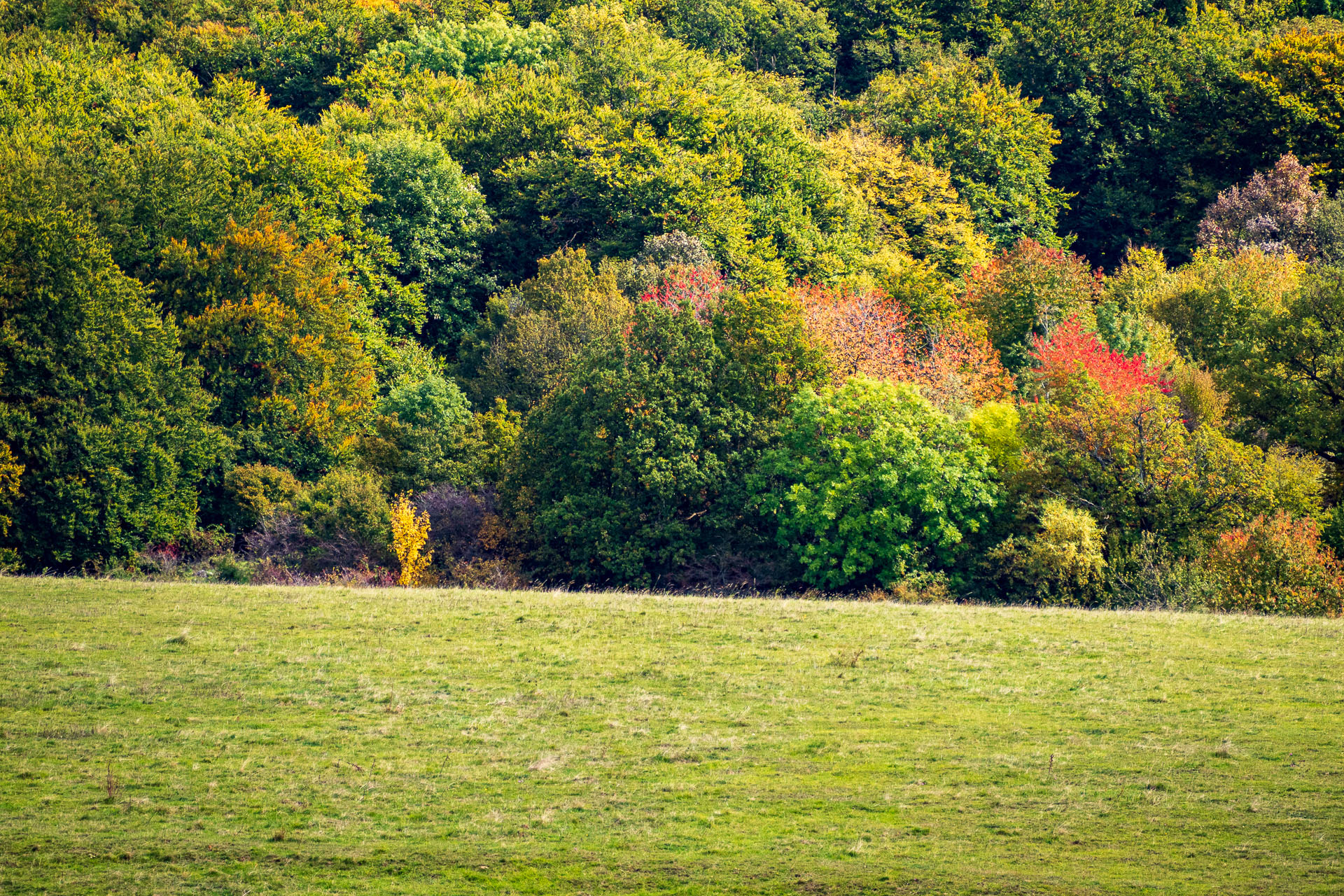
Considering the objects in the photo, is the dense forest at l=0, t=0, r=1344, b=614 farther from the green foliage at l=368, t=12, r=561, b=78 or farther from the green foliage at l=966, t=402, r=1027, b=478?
the green foliage at l=368, t=12, r=561, b=78

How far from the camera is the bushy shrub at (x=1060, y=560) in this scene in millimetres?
42156

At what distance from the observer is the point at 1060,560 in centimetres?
4206

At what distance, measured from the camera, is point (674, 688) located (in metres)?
25.7

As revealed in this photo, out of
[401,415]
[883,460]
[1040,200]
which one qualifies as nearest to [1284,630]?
[883,460]

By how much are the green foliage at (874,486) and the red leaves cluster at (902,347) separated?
98.4 inches

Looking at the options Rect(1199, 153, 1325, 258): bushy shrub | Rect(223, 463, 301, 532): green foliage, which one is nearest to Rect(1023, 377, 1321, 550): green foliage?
Rect(223, 463, 301, 532): green foliage

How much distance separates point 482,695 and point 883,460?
25.7 meters

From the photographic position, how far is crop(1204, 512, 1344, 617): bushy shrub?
38.3 meters

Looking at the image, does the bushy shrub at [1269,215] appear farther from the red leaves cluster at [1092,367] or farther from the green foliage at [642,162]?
the red leaves cluster at [1092,367]

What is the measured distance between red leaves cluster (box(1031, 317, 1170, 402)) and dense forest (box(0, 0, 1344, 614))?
0.24 meters

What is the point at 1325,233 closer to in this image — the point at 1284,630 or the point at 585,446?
the point at 585,446

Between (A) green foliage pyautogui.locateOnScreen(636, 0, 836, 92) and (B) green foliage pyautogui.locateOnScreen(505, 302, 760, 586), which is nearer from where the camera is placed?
(B) green foliage pyautogui.locateOnScreen(505, 302, 760, 586)

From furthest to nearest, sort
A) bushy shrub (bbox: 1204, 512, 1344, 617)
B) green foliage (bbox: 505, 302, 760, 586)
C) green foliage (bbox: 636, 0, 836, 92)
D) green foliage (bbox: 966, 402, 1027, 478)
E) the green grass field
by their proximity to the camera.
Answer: green foliage (bbox: 636, 0, 836, 92), green foliage (bbox: 505, 302, 760, 586), green foliage (bbox: 966, 402, 1027, 478), bushy shrub (bbox: 1204, 512, 1344, 617), the green grass field

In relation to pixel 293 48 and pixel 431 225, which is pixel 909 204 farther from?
pixel 293 48
